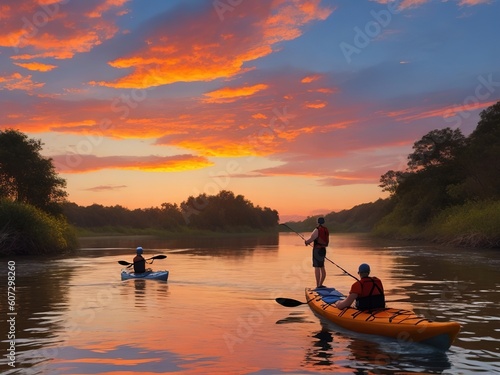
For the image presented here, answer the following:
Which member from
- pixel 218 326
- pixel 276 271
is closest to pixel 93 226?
pixel 276 271

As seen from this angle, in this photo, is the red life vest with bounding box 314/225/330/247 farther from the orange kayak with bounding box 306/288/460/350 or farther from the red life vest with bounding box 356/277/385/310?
the red life vest with bounding box 356/277/385/310

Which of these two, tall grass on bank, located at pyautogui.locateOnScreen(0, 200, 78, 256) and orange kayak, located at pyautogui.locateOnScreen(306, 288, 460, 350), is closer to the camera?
orange kayak, located at pyautogui.locateOnScreen(306, 288, 460, 350)

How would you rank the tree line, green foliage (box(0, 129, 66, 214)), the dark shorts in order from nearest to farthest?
the dark shorts
green foliage (box(0, 129, 66, 214))
the tree line

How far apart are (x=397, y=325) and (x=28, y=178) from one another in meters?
49.5

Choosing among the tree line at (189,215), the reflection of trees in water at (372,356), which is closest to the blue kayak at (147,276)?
the reflection of trees in water at (372,356)

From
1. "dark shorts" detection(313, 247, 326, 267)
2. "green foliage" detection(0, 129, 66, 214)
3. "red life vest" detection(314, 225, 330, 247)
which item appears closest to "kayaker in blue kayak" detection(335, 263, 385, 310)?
"dark shorts" detection(313, 247, 326, 267)

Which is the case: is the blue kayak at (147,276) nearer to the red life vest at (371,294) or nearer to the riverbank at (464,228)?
the red life vest at (371,294)

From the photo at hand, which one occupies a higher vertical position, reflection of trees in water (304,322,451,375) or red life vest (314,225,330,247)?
red life vest (314,225,330,247)

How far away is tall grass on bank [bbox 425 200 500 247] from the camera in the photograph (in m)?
47.4

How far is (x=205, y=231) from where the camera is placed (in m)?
156

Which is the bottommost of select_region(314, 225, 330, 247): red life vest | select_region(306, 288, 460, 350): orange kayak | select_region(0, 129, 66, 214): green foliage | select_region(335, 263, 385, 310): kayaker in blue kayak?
select_region(306, 288, 460, 350): orange kayak

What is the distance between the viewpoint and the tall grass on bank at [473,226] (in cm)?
4744

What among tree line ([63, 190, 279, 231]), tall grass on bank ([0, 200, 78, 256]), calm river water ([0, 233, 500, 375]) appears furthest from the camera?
tree line ([63, 190, 279, 231])

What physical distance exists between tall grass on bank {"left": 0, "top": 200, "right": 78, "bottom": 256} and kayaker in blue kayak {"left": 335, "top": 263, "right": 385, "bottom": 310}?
112 ft
